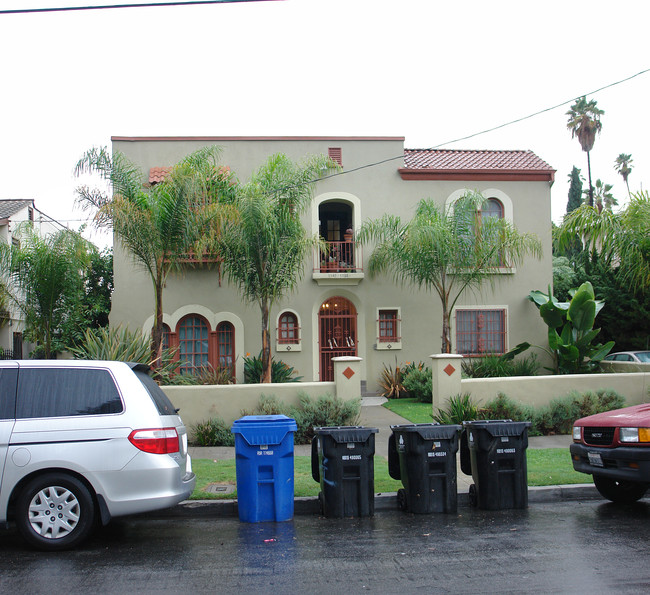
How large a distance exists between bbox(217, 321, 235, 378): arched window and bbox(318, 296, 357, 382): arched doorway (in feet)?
7.77

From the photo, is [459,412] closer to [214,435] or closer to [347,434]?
[214,435]

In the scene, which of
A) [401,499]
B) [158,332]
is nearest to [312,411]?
[158,332]

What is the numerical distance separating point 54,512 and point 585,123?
44.0 metres

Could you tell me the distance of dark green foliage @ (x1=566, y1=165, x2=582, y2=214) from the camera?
136 ft

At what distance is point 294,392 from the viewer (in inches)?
483

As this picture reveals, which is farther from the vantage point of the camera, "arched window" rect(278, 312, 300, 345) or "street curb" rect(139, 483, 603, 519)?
"arched window" rect(278, 312, 300, 345)

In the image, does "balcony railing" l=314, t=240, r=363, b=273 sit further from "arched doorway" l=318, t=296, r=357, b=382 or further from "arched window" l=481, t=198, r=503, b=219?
"arched window" l=481, t=198, r=503, b=219

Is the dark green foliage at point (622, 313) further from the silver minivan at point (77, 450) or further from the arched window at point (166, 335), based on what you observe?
the silver minivan at point (77, 450)

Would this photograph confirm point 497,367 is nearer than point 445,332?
Yes

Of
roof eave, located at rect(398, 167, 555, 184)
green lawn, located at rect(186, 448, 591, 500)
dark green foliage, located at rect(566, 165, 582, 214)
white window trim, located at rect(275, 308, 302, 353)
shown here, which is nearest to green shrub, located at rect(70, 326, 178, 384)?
green lawn, located at rect(186, 448, 591, 500)

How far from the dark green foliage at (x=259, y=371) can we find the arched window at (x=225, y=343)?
0.90 meters

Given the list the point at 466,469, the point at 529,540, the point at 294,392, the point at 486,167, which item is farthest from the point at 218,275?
the point at 529,540

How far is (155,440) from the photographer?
6336 mm

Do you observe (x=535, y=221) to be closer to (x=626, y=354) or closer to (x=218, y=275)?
(x=626, y=354)
